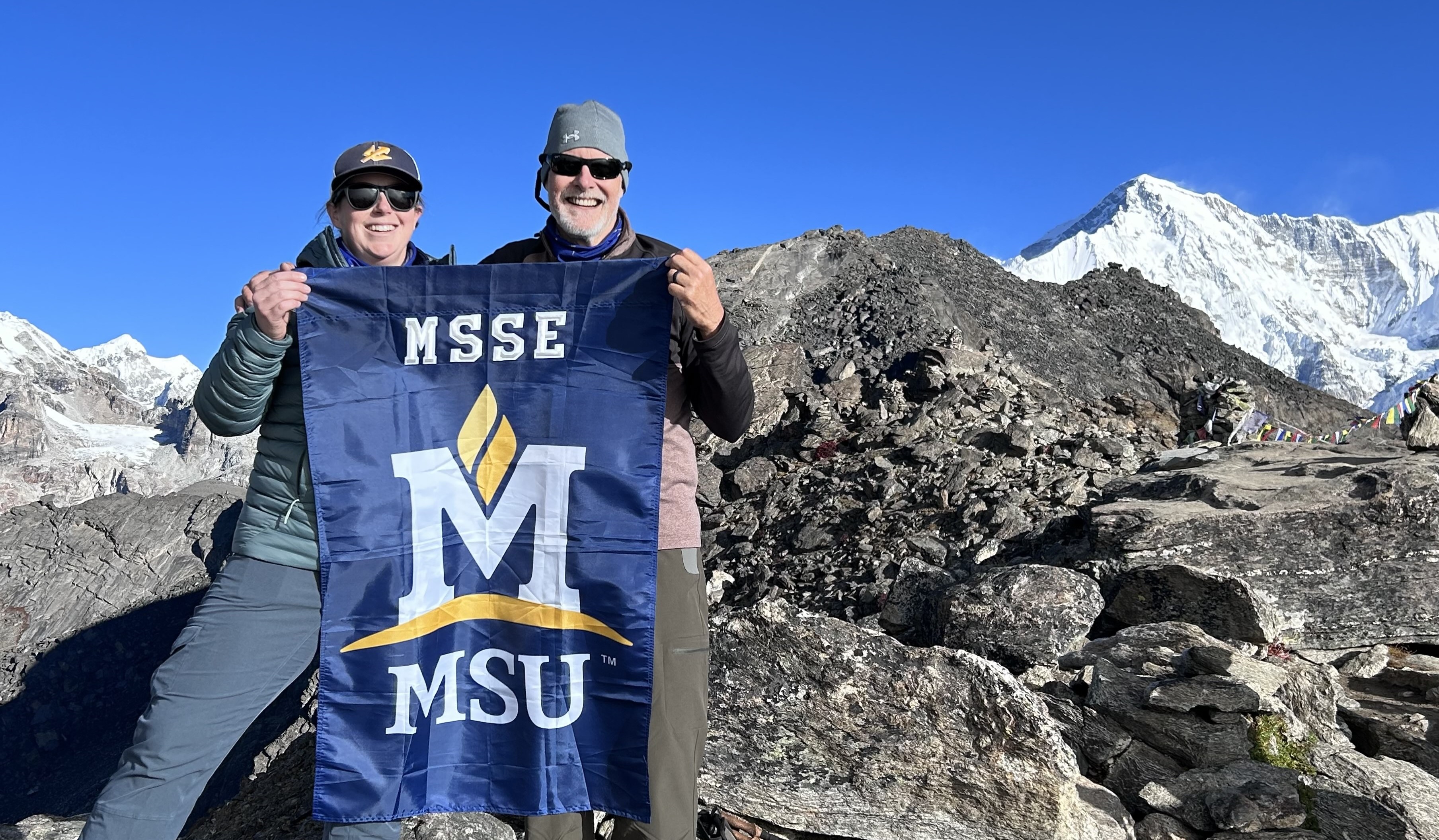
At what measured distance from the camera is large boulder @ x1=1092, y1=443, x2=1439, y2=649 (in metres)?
5.44

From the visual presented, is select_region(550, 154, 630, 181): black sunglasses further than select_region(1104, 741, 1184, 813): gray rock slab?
No

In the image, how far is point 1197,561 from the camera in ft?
20.0

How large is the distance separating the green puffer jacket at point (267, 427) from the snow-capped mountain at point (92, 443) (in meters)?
83.6

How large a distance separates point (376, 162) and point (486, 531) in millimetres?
1021

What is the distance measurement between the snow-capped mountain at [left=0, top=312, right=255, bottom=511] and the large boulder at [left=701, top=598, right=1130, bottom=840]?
272 ft

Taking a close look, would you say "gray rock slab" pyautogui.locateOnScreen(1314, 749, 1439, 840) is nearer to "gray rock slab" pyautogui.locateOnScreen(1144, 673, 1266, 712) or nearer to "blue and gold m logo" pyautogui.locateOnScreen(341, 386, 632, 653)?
"gray rock slab" pyautogui.locateOnScreen(1144, 673, 1266, 712)

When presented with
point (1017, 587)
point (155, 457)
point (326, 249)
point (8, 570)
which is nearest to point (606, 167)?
point (326, 249)

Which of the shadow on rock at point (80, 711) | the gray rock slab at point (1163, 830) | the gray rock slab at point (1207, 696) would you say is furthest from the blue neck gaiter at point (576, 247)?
the shadow on rock at point (80, 711)

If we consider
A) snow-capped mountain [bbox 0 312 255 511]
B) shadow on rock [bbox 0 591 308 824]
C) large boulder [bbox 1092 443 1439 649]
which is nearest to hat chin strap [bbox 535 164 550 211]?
large boulder [bbox 1092 443 1439 649]

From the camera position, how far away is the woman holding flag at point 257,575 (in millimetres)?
2236

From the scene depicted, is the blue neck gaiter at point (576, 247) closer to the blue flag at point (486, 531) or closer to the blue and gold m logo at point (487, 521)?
the blue flag at point (486, 531)

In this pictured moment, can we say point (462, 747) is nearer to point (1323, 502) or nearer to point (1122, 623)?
point (1122, 623)

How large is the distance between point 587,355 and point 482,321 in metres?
0.31

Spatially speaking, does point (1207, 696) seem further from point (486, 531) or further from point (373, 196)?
point (373, 196)
